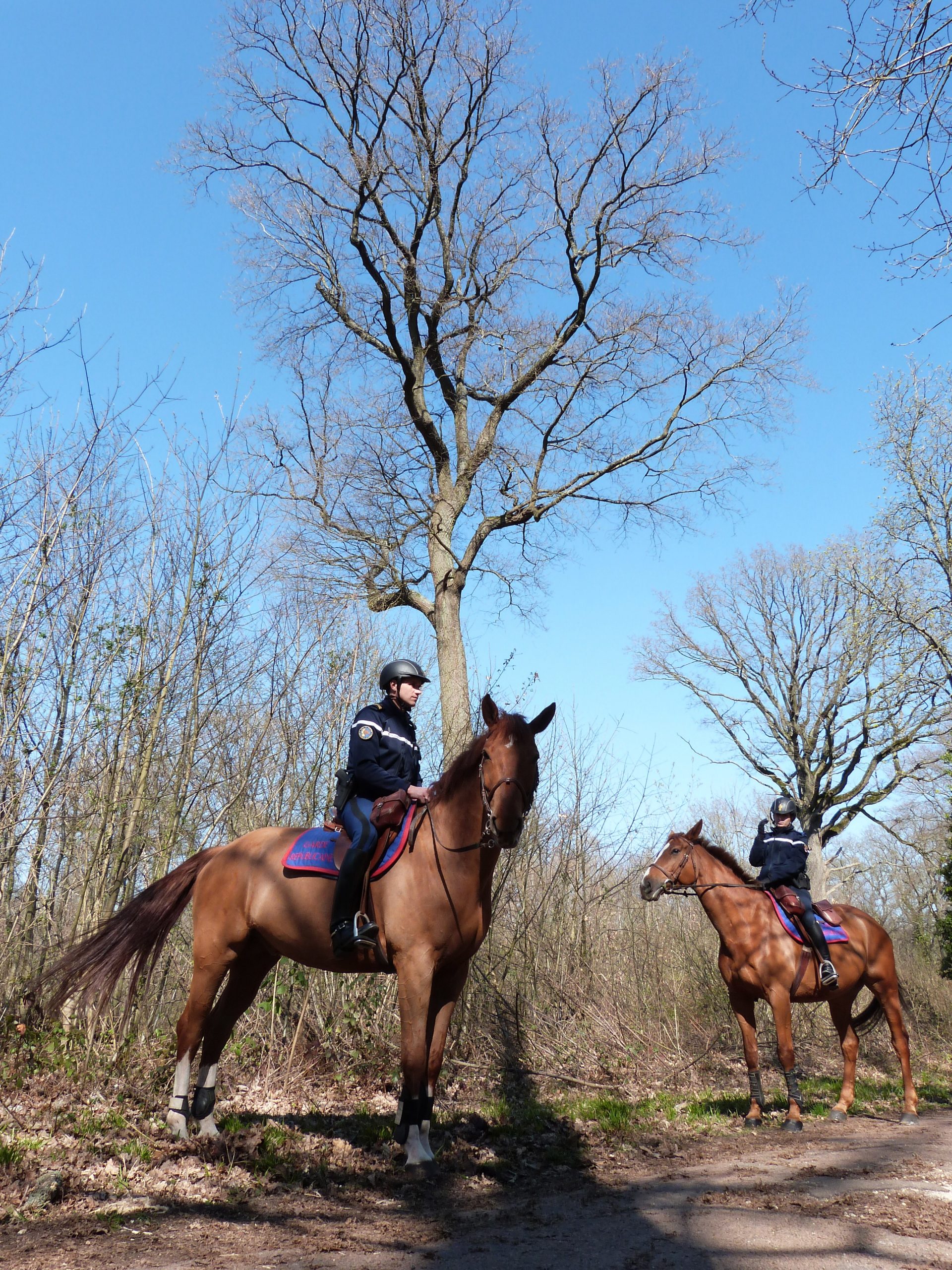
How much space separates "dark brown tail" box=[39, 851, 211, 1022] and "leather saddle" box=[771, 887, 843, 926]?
5.89 meters

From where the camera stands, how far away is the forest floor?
4137mm

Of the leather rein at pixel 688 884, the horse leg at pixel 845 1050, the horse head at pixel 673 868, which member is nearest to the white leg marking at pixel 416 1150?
the horse head at pixel 673 868

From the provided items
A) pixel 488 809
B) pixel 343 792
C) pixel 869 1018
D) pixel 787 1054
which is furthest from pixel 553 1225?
pixel 869 1018

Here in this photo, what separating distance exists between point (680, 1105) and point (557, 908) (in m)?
2.48

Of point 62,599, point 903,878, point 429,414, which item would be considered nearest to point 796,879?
point 62,599

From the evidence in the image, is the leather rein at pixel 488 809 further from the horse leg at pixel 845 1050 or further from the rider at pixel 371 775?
the horse leg at pixel 845 1050

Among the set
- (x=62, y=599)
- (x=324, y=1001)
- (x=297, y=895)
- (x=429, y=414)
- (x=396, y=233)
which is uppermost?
(x=396, y=233)

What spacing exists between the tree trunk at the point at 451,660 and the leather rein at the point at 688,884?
294 cm

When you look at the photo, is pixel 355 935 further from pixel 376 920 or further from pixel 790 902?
pixel 790 902

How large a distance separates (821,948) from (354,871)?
570cm

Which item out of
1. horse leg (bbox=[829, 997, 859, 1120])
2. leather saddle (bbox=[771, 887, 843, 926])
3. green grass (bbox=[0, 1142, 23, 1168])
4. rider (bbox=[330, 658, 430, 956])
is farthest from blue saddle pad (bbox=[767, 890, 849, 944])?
green grass (bbox=[0, 1142, 23, 1168])

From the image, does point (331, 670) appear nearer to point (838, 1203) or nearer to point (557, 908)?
point (557, 908)

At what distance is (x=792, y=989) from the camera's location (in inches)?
362

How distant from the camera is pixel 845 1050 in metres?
10.1
